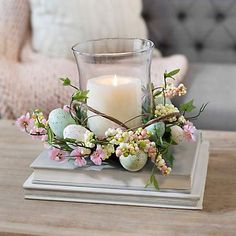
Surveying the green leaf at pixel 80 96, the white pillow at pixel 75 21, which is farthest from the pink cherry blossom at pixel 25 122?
the white pillow at pixel 75 21

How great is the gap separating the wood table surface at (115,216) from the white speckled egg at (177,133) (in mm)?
111

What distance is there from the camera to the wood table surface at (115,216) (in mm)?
904

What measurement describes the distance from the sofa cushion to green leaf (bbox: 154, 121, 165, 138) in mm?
781

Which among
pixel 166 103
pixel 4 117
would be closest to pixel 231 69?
pixel 4 117

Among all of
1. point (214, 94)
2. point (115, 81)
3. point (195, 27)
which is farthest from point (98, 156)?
point (195, 27)

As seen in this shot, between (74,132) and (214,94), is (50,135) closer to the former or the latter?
(74,132)

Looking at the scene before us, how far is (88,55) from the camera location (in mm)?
1021

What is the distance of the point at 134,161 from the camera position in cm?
96

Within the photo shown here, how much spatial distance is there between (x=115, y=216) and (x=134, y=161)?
99mm

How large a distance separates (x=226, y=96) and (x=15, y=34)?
790 millimetres

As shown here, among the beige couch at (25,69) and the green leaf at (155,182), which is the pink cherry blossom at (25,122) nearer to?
the green leaf at (155,182)

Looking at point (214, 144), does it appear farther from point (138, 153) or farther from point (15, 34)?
point (15, 34)

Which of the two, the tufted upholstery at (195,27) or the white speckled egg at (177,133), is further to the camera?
the tufted upholstery at (195,27)

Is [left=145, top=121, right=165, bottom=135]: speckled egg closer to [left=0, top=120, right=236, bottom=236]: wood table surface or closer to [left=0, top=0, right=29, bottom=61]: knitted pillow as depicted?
[left=0, top=120, right=236, bottom=236]: wood table surface
